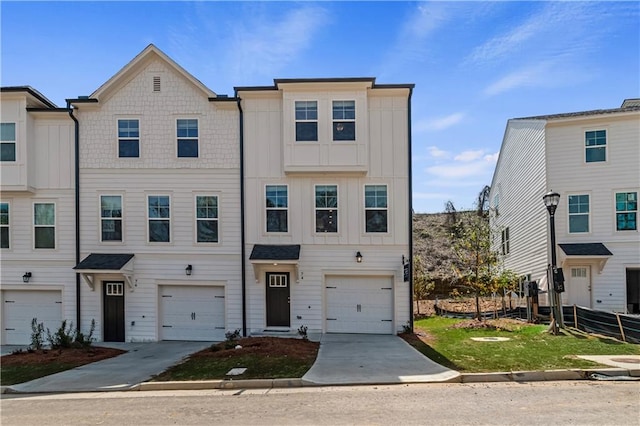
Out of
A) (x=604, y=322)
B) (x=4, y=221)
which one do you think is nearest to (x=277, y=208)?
(x=4, y=221)

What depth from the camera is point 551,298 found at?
13.4 m

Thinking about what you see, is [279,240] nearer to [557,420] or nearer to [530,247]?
[557,420]

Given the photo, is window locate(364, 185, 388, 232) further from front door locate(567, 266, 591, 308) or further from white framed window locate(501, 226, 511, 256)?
white framed window locate(501, 226, 511, 256)

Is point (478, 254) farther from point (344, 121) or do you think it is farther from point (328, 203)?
point (344, 121)

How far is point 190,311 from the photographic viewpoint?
15648mm

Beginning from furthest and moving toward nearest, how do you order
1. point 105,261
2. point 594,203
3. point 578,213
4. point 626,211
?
point 578,213 → point 594,203 → point 626,211 → point 105,261

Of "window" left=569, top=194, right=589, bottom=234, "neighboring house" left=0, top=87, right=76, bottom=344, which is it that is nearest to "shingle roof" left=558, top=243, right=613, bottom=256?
"window" left=569, top=194, right=589, bottom=234

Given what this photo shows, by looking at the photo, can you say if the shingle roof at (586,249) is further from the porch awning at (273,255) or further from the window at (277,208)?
the window at (277,208)

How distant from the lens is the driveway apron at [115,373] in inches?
361

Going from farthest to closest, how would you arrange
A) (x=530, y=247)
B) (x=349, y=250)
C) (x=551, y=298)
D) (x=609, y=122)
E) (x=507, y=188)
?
(x=507, y=188)
(x=530, y=247)
(x=609, y=122)
(x=349, y=250)
(x=551, y=298)

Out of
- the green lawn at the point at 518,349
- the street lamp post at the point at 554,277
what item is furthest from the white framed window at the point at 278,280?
the street lamp post at the point at 554,277

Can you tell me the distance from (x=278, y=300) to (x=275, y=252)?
5.99ft

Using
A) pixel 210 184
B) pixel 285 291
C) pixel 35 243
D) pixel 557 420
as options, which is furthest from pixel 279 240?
pixel 557 420

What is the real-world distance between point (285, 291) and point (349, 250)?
2736 mm
